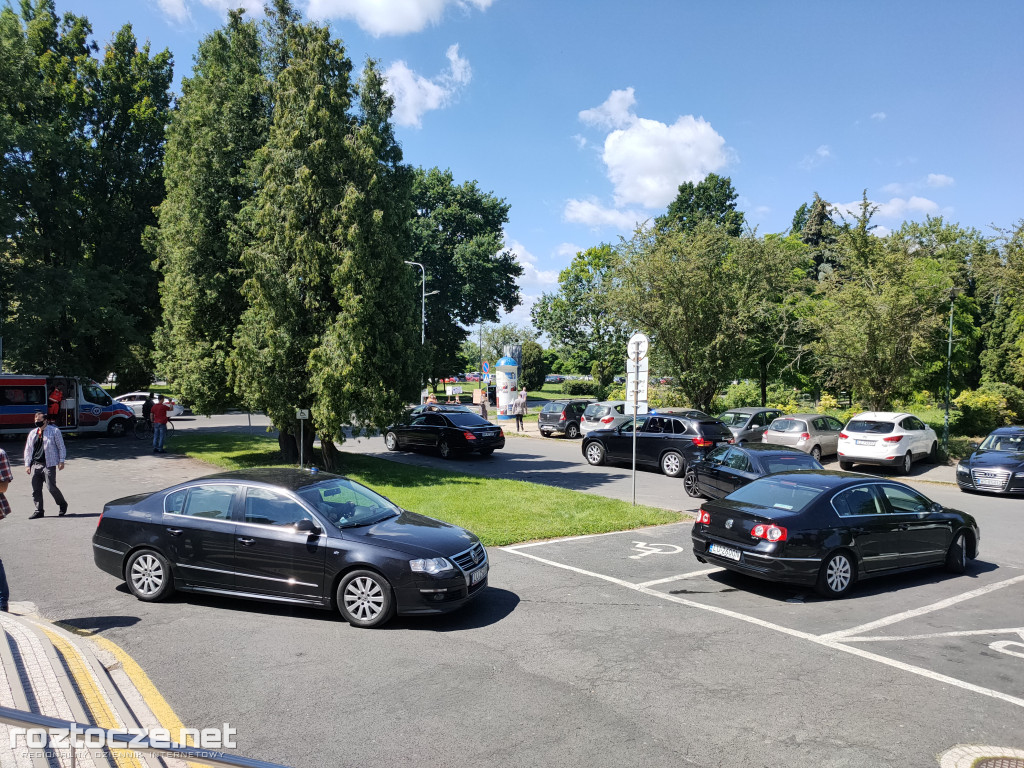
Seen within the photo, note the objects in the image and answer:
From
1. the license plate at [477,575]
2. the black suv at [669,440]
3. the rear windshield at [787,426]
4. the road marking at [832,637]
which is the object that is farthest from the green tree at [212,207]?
the rear windshield at [787,426]

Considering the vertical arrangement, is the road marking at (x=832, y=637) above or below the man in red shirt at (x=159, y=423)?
below

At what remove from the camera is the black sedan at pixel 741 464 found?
12711 millimetres

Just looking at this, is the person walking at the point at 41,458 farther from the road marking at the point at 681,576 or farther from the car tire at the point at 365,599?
the road marking at the point at 681,576

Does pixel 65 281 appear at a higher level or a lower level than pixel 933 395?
higher

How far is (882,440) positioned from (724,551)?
13.0 meters

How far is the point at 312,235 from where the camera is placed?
15930 mm

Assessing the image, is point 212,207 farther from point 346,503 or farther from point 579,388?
point 579,388

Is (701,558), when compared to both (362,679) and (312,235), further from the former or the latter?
(312,235)

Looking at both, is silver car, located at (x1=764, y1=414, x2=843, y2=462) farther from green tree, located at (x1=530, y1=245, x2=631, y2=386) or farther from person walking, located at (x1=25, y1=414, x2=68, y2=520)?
green tree, located at (x1=530, y1=245, x2=631, y2=386)

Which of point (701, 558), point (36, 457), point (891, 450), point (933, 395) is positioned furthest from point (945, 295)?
point (36, 457)

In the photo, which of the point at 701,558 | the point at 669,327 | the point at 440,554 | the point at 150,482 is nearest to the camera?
the point at 440,554

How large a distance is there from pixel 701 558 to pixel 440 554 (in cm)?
395

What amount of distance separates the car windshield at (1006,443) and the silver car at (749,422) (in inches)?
250

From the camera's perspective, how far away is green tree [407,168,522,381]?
53.2 metres
